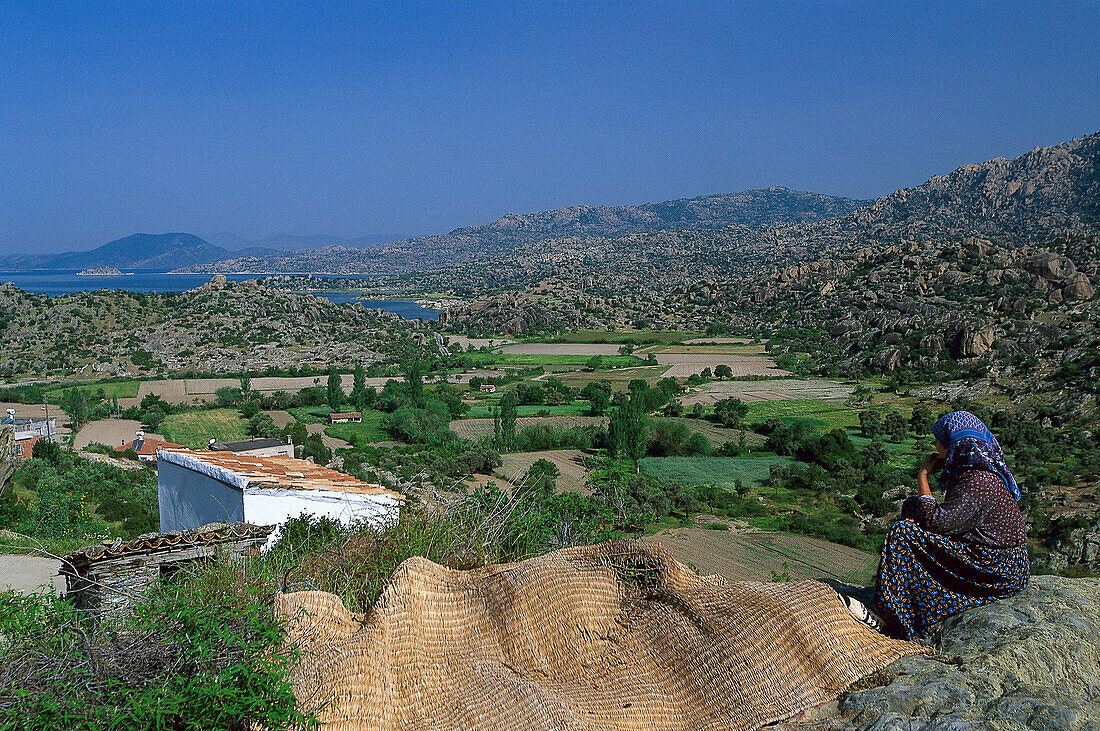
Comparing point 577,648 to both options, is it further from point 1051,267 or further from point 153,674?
point 1051,267

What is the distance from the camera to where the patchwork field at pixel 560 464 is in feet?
94.6

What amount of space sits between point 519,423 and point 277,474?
3526 centimetres

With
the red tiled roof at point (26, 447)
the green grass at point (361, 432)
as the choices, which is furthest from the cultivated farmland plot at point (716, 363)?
the red tiled roof at point (26, 447)

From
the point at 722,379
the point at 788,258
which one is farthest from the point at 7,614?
the point at 788,258

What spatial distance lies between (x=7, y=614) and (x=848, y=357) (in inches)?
2594

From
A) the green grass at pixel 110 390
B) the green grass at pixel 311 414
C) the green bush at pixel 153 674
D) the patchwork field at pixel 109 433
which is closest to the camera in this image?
the green bush at pixel 153 674

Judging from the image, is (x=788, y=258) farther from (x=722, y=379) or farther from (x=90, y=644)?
(x=90, y=644)

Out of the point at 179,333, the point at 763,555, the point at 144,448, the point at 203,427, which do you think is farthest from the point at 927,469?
the point at 179,333

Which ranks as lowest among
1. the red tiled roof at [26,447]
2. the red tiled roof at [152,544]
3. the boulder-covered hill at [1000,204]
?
the red tiled roof at [26,447]

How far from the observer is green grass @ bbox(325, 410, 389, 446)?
39531 mm

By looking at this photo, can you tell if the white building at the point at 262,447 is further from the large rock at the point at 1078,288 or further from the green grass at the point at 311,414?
the large rock at the point at 1078,288

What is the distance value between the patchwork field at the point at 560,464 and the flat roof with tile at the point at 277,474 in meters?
17.5

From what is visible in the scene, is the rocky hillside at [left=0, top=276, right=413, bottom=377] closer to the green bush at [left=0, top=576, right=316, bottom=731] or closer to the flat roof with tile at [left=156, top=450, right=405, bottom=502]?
the flat roof with tile at [left=156, top=450, right=405, bottom=502]

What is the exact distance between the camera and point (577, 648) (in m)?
4.02
